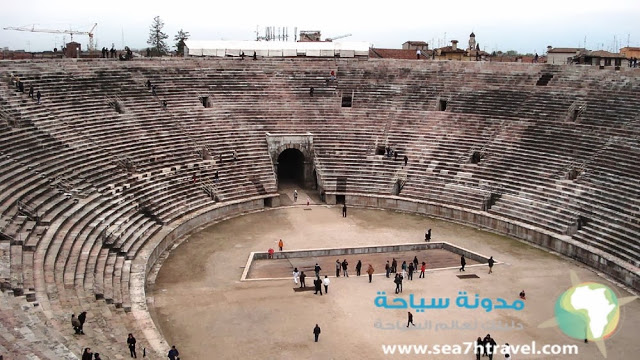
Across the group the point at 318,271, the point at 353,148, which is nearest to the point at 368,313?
the point at 318,271

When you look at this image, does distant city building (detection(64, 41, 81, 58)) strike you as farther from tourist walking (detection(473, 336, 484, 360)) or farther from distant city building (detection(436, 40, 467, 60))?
tourist walking (detection(473, 336, 484, 360))

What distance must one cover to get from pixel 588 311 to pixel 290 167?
22.6 meters

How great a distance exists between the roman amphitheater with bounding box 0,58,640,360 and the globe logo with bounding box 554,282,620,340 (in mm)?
383

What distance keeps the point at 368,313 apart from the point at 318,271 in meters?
3.15

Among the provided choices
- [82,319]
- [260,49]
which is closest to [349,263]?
[82,319]

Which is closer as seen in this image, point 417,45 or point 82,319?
point 82,319

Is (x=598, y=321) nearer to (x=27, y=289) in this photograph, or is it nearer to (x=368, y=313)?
(x=368, y=313)

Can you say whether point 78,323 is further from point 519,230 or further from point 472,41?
point 472,41

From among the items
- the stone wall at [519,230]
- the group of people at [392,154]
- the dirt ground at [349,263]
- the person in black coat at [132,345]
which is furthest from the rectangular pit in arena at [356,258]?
the group of people at [392,154]

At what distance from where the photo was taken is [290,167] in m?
40.5

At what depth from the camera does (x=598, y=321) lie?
20.9 metres

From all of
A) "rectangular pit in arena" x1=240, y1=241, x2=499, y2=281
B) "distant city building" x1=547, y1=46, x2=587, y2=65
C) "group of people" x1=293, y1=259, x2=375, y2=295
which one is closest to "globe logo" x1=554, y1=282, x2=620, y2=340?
"rectangular pit in arena" x1=240, y1=241, x2=499, y2=281

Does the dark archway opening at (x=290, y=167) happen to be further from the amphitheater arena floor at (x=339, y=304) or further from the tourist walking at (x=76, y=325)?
the tourist walking at (x=76, y=325)

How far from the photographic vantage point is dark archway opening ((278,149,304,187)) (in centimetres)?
3916
